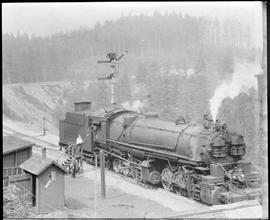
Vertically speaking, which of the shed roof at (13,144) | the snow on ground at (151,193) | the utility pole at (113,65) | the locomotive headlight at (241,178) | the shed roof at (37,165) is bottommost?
the snow on ground at (151,193)

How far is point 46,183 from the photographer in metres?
12.2

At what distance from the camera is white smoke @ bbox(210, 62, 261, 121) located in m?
11.6

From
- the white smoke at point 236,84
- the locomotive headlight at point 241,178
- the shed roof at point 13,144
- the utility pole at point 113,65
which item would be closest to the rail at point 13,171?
the shed roof at point 13,144

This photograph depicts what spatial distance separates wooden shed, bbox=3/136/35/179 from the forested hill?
1778 millimetres

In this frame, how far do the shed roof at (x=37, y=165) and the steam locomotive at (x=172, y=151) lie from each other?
12.1 feet

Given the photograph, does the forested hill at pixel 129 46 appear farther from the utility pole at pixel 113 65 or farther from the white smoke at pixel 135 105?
the white smoke at pixel 135 105

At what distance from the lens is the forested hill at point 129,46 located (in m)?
11.8

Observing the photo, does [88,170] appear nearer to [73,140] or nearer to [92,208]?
[73,140]

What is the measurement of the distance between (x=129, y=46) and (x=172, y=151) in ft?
11.6

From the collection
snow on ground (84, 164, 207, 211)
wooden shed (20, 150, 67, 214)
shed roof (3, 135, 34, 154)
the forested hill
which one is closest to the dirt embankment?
the forested hill

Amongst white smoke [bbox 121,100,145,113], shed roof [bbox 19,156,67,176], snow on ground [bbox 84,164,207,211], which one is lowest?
snow on ground [bbox 84,164,207,211]

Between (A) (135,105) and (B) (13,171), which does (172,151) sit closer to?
(A) (135,105)

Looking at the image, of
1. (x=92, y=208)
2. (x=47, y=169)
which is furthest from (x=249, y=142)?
(x=47, y=169)

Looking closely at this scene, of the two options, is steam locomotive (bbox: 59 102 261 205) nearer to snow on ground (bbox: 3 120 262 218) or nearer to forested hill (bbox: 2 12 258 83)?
snow on ground (bbox: 3 120 262 218)
